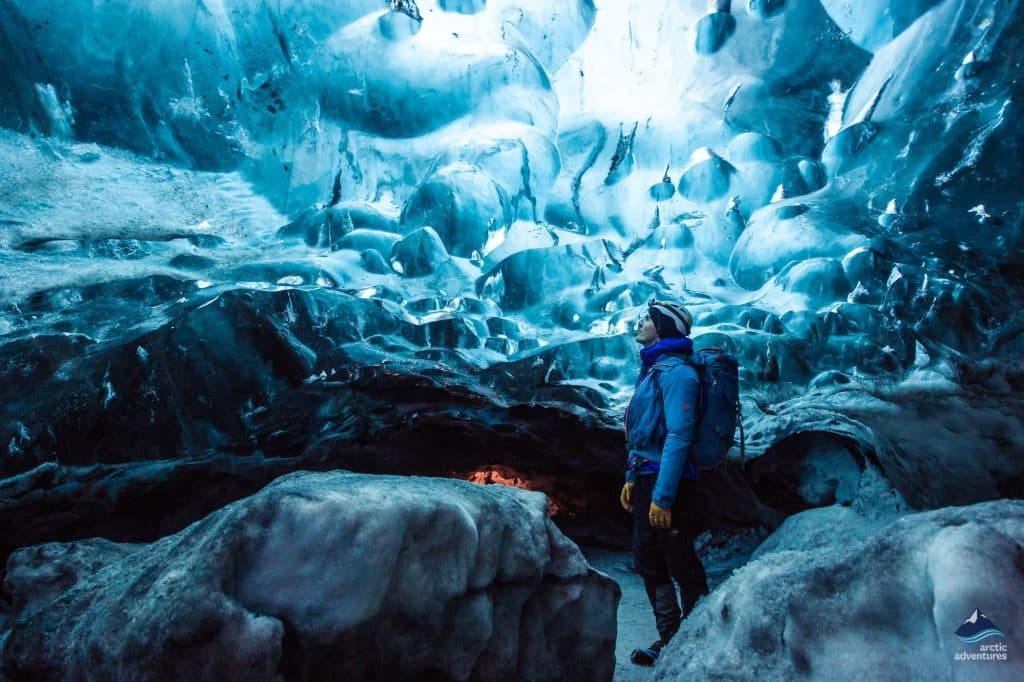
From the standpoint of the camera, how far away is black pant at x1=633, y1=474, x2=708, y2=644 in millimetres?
3029

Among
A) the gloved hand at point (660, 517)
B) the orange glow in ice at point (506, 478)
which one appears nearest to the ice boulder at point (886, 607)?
the gloved hand at point (660, 517)

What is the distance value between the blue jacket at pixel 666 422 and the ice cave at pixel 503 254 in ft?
1.15

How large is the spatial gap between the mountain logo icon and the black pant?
5.72ft

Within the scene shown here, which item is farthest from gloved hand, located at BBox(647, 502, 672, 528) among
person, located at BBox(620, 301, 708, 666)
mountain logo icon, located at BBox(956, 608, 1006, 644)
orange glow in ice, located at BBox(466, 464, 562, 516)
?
orange glow in ice, located at BBox(466, 464, 562, 516)

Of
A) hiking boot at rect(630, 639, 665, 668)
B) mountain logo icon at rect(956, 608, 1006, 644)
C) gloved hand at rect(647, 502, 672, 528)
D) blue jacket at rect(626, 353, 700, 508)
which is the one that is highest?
mountain logo icon at rect(956, 608, 1006, 644)

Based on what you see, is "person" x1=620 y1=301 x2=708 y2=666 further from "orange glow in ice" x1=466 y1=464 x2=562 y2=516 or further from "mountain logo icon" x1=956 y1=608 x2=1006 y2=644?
"orange glow in ice" x1=466 y1=464 x2=562 y2=516

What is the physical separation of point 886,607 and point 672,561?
1693 mm

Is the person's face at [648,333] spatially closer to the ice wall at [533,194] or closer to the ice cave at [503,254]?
the ice cave at [503,254]

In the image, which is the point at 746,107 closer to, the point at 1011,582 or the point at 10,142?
the point at 1011,582

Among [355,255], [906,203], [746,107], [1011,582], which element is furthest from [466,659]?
[746,107]

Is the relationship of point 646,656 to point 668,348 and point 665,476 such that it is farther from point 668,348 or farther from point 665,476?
point 668,348

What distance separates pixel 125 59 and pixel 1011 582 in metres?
7.17


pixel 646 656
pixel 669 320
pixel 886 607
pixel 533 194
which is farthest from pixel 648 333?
pixel 533 194

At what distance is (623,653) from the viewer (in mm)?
3789
